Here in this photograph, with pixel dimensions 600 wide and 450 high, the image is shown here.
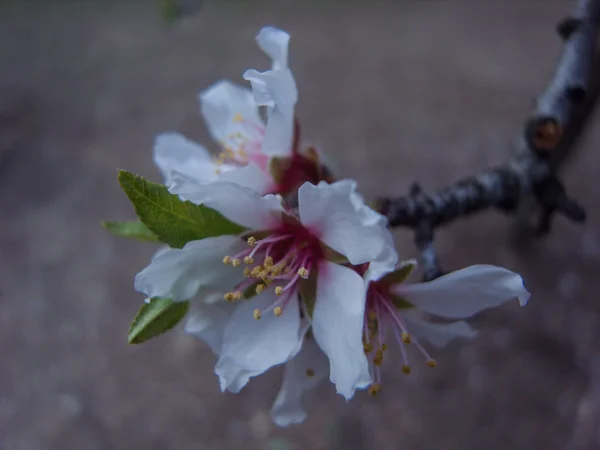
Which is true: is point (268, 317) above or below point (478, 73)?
above

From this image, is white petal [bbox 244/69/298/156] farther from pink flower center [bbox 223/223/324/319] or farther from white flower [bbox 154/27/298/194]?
pink flower center [bbox 223/223/324/319]

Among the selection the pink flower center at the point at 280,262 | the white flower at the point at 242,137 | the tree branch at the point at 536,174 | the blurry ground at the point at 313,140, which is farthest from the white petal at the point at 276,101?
the blurry ground at the point at 313,140

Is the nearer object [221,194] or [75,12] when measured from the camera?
[221,194]

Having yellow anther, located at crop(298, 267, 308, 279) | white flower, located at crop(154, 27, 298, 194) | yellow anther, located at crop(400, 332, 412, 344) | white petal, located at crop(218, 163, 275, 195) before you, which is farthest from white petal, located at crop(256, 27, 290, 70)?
yellow anther, located at crop(400, 332, 412, 344)

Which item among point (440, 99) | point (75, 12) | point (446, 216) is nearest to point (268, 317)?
point (446, 216)

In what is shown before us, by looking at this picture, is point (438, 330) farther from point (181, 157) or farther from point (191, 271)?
point (181, 157)

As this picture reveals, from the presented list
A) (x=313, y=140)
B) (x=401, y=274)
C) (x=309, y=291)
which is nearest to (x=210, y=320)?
(x=309, y=291)

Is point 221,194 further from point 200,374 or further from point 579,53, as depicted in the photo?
point 200,374
